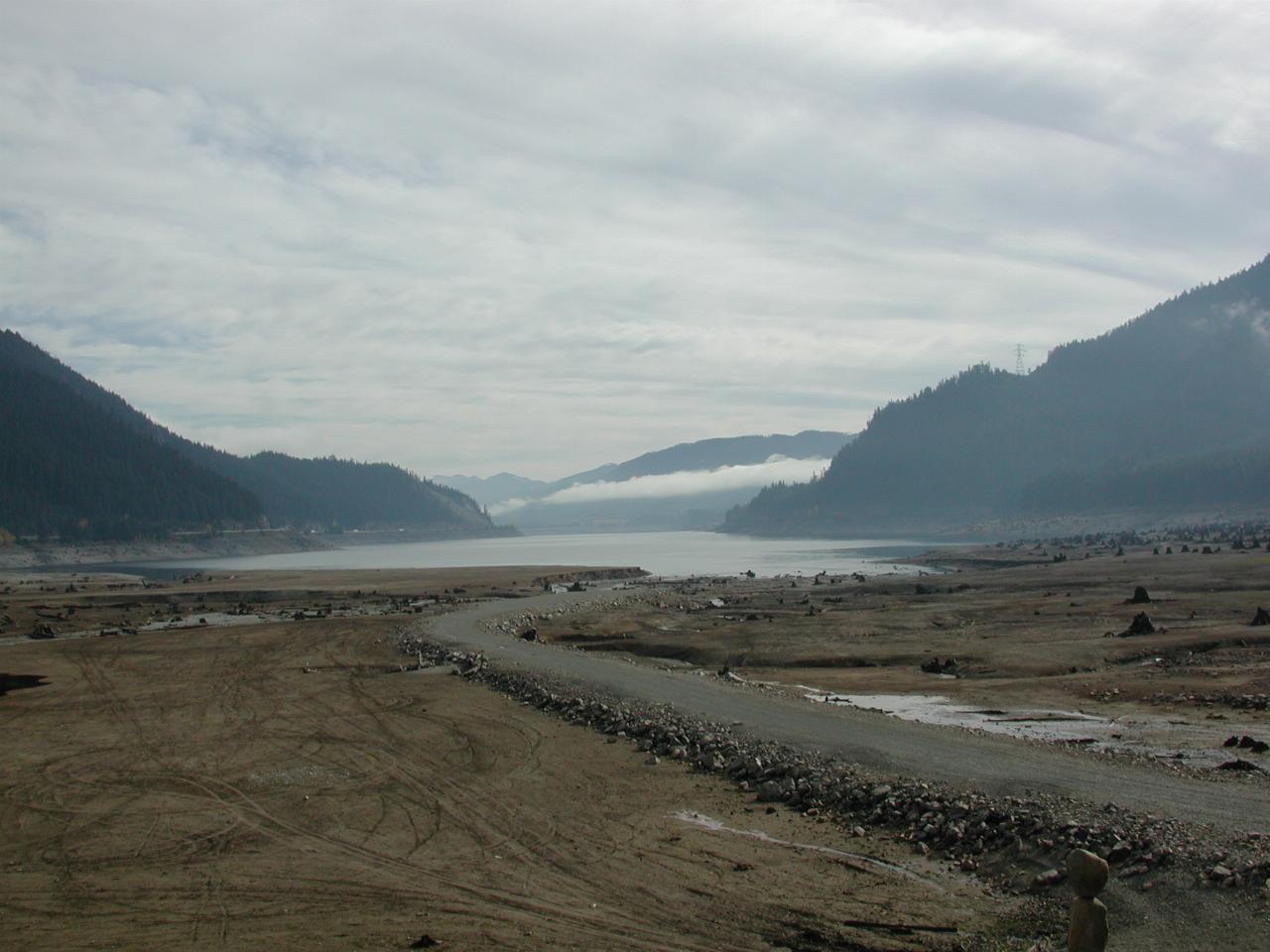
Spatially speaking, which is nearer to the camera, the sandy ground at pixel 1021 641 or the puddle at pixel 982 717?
the puddle at pixel 982 717

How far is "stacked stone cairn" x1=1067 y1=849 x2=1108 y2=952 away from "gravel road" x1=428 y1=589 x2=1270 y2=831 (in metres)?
4.81

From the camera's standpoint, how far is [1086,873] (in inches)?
330

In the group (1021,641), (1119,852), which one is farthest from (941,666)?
(1119,852)

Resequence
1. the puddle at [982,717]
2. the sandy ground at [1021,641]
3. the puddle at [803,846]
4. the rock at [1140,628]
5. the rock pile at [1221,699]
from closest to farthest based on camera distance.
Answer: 1. the puddle at [803,846]
2. the puddle at [982,717]
3. the rock pile at [1221,699]
4. the sandy ground at [1021,641]
5. the rock at [1140,628]

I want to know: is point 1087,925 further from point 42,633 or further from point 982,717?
point 42,633

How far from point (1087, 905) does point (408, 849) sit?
900 cm

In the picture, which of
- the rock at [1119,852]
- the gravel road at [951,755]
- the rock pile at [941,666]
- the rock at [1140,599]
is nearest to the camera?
the rock at [1119,852]

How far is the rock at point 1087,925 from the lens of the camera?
8.52 meters

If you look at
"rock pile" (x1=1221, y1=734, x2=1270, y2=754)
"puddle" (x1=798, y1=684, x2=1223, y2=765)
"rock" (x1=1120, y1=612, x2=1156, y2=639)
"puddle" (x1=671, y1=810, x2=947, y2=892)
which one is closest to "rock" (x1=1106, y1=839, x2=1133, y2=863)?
"puddle" (x1=671, y1=810, x2=947, y2=892)

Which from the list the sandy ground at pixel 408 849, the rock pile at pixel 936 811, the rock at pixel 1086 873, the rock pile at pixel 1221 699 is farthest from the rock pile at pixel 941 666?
the rock at pixel 1086 873

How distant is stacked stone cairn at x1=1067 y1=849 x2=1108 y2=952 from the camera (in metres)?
8.41

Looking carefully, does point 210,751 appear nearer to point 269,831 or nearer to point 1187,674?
point 269,831

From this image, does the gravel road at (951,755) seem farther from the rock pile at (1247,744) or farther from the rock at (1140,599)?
the rock at (1140,599)

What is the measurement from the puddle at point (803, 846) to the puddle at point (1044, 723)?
7.13 m
